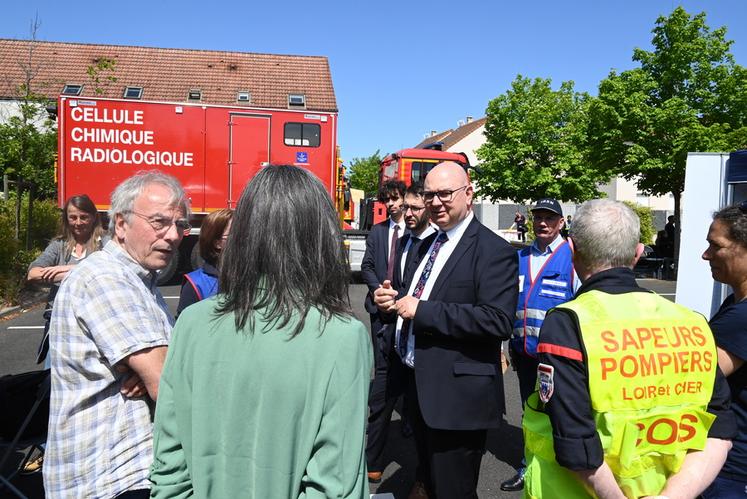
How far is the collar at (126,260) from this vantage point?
1.93 metres

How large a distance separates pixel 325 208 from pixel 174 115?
11948mm

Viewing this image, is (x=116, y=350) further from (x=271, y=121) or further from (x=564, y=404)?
(x=271, y=121)

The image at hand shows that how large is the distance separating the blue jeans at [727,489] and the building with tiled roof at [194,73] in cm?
3209

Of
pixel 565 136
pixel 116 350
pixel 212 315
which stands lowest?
pixel 116 350

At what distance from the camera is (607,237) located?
1.90 meters

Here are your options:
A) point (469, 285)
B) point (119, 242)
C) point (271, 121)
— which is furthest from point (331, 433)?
point (271, 121)

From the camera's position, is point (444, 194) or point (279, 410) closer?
point (279, 410)

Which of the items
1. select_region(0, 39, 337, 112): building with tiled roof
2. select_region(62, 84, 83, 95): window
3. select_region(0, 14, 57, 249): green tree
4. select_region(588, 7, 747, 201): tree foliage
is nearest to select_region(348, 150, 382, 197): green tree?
select_region(0, 39, 337, 112): building with tiled roof

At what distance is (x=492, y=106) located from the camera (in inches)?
1323

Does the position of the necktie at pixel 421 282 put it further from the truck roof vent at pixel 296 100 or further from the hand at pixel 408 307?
the truck roof vent at pixel 296 100

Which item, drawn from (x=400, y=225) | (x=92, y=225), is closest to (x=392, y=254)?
(x=400, y=225)

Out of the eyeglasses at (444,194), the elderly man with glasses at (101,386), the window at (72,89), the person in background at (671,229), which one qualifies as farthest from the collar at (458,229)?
the window at (72,89)

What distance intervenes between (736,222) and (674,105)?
63.0 feet

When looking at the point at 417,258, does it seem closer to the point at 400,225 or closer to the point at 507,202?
the point at 400,225
